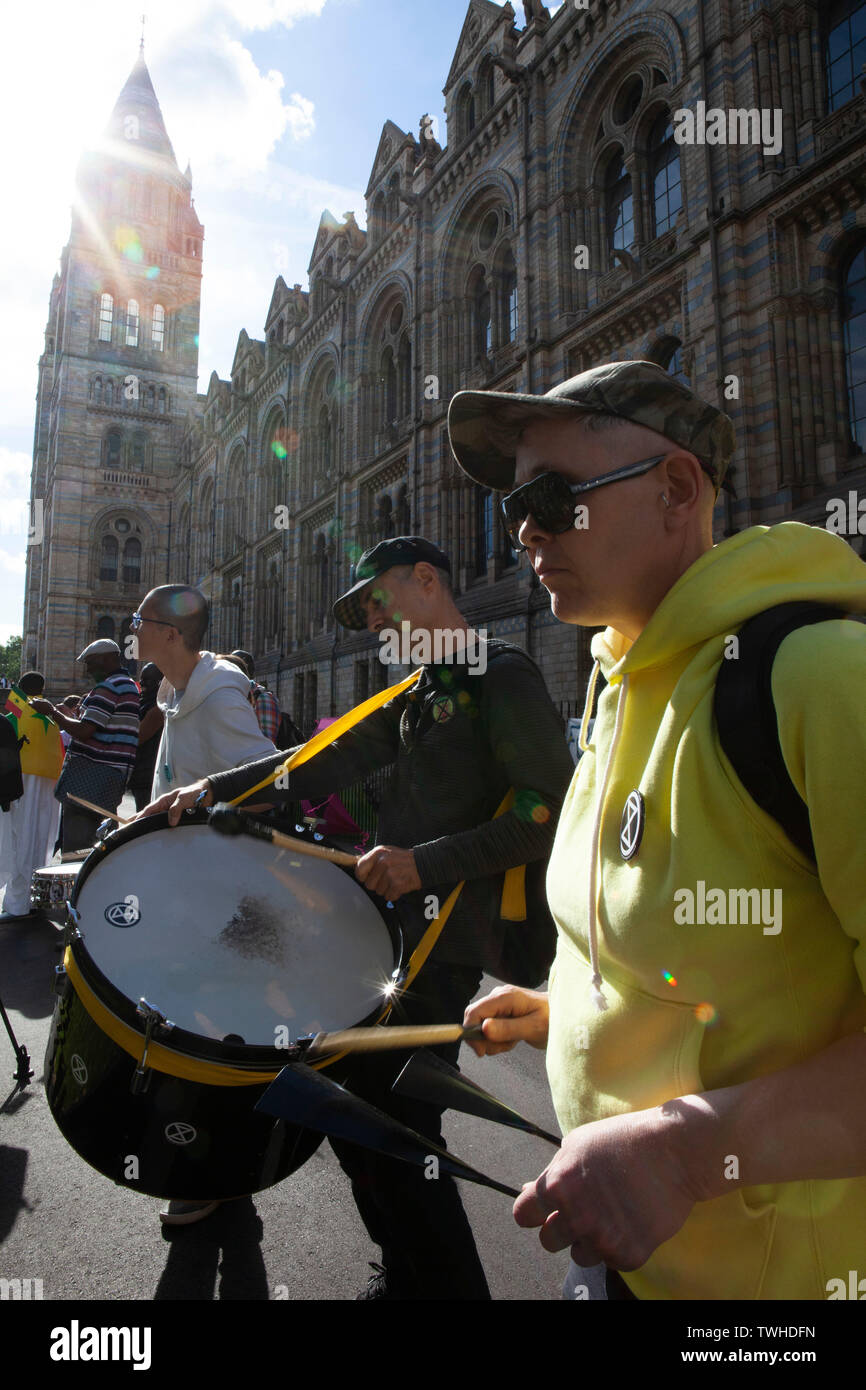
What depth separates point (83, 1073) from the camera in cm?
173

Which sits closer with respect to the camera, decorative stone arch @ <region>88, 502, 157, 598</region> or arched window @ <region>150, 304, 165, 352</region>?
decorative stone arch @ <region>88, 502, 157, 598</region>

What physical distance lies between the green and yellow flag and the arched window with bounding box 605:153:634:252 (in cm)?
1231

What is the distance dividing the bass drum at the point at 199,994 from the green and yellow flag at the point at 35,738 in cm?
578

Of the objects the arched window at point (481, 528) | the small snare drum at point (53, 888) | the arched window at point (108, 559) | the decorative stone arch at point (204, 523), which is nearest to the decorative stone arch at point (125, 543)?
the arched window at point (108, 559)

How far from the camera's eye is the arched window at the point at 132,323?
146ft

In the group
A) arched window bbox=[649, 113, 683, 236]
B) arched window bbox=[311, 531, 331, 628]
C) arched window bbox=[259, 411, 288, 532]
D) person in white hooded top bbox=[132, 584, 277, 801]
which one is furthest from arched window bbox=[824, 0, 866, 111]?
arched window bbox=[259, 411, 288, 532]

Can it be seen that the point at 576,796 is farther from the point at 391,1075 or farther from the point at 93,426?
the point at 93,426

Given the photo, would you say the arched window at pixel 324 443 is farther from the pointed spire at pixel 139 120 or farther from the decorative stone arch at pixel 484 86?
the pointed spire at pixel 139 120

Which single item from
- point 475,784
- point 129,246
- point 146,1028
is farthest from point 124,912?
point 129,246

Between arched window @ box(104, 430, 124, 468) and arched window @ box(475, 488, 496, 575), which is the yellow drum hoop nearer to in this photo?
arched window @ box(475, 488, 496, 575)

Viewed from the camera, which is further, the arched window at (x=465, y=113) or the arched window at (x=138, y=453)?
the arched window at (x=138, y=453)

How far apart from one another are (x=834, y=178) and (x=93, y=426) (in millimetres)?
42627

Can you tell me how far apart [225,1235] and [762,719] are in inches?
101

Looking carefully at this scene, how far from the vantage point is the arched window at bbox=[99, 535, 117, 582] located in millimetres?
42500
